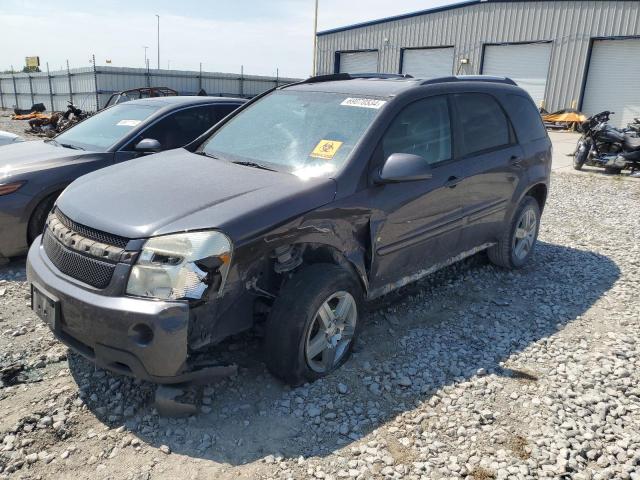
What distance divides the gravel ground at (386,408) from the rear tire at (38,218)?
0.59 metres

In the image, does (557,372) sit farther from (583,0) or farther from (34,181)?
(583,0)

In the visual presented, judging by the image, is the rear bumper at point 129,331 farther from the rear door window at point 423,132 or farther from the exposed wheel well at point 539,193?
the exposed wheel well at point 539,193

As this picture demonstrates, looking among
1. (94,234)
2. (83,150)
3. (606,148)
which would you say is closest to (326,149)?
(94,234)

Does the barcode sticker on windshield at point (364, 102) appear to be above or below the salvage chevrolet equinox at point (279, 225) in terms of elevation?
above

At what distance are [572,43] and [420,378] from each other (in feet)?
66.5

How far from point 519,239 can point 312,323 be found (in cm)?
314

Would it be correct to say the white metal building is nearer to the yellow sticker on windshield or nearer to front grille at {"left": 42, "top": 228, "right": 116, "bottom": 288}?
the yellow sticker on windshield

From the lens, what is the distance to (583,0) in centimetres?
1947

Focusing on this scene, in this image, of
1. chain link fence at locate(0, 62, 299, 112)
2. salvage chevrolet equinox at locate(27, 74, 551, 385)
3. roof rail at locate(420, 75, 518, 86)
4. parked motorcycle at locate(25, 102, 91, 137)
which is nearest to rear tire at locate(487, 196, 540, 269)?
salvage chevrolet equinox at locate(27, 74, 551, 385)

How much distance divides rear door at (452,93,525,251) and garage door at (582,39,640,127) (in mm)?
17013

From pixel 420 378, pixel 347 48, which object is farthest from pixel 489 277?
pixel 347 48

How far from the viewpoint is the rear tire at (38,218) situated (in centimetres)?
498

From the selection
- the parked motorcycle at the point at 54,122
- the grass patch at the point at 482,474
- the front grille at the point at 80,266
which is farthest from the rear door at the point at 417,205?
the parked motorcycle at the point at 54,122

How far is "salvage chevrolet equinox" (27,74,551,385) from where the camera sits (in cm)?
270
